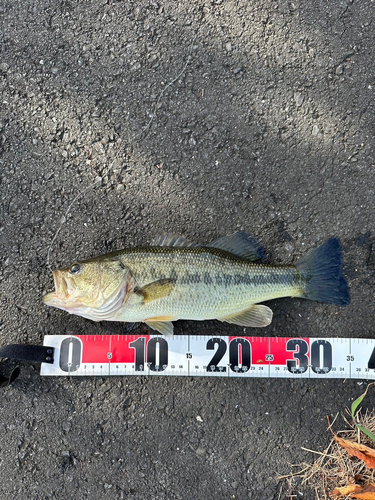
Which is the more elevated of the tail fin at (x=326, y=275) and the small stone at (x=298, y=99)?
the small stone at (x=298, y=99)

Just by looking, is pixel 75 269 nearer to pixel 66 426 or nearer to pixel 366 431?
pixel 66 426

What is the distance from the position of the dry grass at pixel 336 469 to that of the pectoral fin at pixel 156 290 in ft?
6.73

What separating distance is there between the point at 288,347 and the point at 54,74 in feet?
11.5

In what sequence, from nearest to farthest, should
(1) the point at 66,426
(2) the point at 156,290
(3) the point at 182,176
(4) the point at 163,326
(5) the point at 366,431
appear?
(2) the point at 156,290 → (5) the point at 366,431 → (4) the point at 163,326 → (1) the point at 66,426 → (3) the point at 182,176

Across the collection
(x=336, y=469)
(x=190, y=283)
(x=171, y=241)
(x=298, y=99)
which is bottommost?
(x=336, y=469)

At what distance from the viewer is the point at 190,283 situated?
2.90m

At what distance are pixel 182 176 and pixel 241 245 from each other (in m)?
0.90

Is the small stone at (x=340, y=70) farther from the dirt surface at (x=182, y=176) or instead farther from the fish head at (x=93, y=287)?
the fish head at (x=93, y=287)

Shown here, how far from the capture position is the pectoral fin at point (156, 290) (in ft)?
9.37

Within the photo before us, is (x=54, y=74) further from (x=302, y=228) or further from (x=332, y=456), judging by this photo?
(x=332, y=456)

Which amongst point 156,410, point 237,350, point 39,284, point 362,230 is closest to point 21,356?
point 39,284

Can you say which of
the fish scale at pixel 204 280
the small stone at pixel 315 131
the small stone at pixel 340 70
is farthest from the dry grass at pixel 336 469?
the small stone at pixel 340 70

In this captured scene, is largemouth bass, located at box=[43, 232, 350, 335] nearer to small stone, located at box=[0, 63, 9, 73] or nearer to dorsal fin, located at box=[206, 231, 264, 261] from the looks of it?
dorsal fin, located at box=[206, 231, 264, 261]

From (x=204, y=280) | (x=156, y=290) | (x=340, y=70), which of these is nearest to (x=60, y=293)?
(x=156, y=290)
